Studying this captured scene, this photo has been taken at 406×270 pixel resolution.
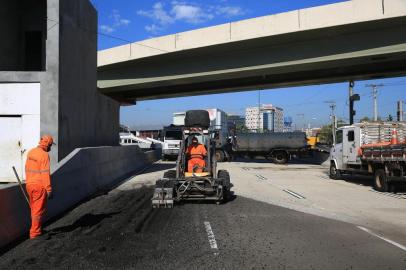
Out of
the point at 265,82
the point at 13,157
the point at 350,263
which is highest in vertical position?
the point at 265,82

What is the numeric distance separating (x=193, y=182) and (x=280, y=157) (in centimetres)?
2492

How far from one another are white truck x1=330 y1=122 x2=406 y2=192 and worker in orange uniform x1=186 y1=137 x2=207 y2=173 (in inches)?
280

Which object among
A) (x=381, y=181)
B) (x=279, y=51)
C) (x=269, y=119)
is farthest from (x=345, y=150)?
(x=269, y=119)

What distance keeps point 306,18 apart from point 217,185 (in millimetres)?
12077

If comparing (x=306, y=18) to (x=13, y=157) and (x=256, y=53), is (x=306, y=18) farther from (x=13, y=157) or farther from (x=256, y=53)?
(x=13, y=157)

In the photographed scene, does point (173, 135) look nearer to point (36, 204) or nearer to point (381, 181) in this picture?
point (381, 181)

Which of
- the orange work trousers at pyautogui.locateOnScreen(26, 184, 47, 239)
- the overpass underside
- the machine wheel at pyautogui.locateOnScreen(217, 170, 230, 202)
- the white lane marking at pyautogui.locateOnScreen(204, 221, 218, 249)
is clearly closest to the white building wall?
the machine wheel at pyautogui.locateOnScreen(217, 170, 230, 202)

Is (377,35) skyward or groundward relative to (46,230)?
skyward

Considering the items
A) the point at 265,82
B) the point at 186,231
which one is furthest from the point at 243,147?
the point at 186,231

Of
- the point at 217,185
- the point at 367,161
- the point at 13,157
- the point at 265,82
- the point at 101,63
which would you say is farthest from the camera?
the point at 265,82

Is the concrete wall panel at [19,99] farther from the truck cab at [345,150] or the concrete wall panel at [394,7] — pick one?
the concrete wall panel at [394,7]

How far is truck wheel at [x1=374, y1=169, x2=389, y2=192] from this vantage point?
608 inches

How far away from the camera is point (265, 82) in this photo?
3023cm

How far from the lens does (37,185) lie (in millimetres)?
7551
